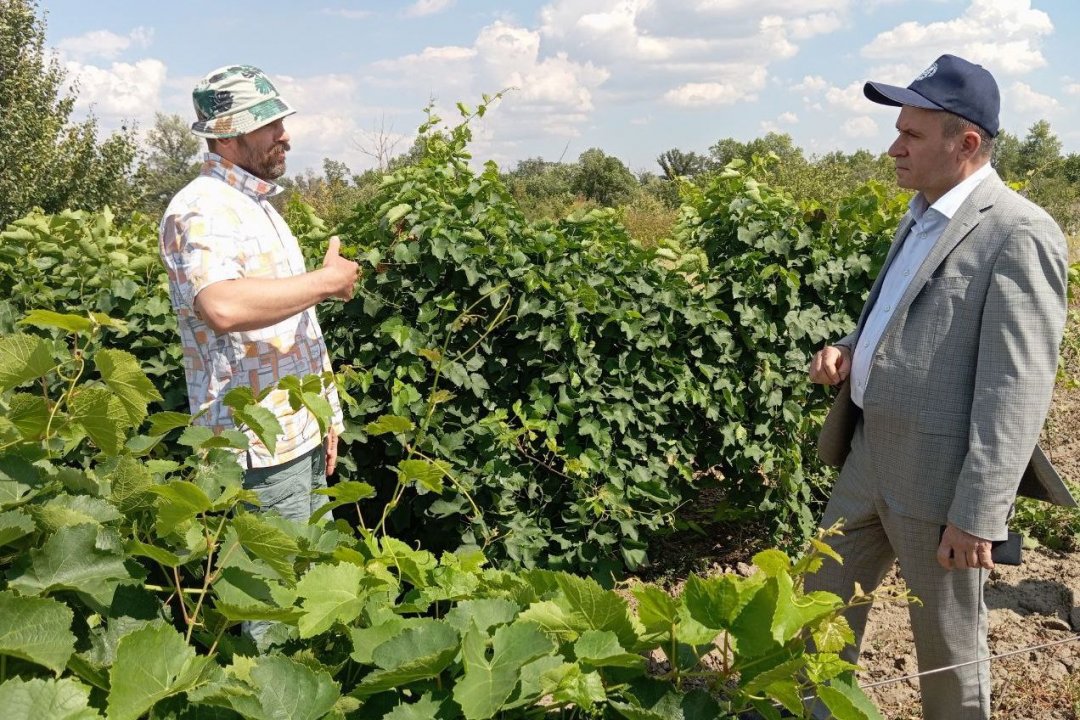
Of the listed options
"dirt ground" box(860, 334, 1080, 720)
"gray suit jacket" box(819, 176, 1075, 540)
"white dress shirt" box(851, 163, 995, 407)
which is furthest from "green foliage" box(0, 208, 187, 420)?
"dirt ground" box(860, 334, 1080, 720)

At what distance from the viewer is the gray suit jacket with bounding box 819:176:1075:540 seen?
2152 mm

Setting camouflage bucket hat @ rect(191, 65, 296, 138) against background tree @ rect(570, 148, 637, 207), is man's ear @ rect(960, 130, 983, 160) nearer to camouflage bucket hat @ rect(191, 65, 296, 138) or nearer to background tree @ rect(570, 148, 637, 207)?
camouflage bucket hat @ rect(191, 65, 296, 138)

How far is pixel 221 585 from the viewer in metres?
1.00

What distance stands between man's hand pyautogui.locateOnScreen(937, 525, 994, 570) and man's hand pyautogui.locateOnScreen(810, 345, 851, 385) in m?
0.58

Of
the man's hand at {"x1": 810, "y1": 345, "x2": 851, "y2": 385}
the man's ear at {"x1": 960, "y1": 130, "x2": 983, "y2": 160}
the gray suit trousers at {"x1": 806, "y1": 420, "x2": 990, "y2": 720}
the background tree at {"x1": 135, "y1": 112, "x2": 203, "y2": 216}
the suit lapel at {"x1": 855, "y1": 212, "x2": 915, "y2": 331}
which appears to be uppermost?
the background tree at {"x1": 135, "y1": 112, "x2": 203, "y2": 216}

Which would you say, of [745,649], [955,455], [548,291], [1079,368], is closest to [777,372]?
[548,291]

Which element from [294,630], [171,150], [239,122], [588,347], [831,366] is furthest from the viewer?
[171,150]

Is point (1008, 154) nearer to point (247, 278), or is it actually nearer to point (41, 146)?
point (41, 146)

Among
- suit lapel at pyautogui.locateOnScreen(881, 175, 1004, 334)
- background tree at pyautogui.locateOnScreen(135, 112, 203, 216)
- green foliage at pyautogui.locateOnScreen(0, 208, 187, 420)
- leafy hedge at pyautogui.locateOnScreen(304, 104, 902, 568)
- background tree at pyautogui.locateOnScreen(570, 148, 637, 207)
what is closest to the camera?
suit lapel at pyautogui.locateOnScreen(881, 175, 1004, 334)

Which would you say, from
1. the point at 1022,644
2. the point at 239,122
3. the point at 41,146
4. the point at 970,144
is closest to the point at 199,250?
the point at 239,122

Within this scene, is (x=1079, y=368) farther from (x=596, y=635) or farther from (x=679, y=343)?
(x=596, y=635)

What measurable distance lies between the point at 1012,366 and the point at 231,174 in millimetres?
2181

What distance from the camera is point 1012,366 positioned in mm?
2146

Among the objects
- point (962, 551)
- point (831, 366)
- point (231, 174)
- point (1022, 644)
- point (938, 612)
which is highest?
point (231, 174)
